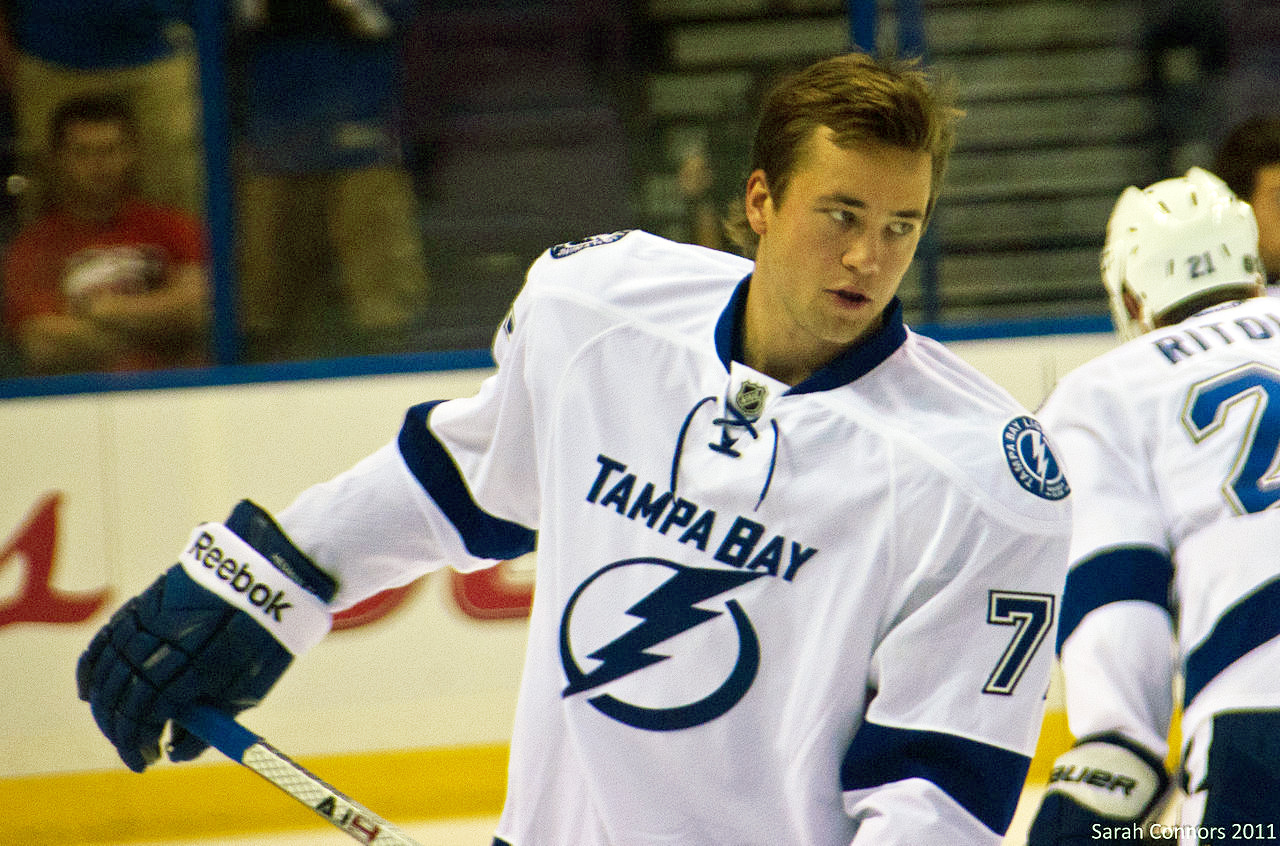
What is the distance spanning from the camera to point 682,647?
132 cm

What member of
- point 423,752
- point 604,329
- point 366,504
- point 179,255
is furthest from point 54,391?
point 604,329

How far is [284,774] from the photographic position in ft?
4.97

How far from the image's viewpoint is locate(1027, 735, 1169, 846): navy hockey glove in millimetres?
1815

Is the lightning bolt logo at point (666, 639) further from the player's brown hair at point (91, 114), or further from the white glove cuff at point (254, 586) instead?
the player's brown hair at point (91, 114)

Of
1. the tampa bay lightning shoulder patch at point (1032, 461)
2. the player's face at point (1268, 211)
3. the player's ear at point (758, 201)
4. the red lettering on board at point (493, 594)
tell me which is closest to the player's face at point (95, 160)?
the red lettering on board at point (493, 594)

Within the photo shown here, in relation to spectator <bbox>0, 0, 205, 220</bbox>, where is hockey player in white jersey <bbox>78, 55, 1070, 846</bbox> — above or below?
below

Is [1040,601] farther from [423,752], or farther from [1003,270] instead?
[1003,270]

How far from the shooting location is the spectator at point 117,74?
3535 millimetres

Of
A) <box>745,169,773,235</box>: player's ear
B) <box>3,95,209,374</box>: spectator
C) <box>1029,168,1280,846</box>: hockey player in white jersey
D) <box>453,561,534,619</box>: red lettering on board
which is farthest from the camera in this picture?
<box>3,95,209,374</box>: spectator

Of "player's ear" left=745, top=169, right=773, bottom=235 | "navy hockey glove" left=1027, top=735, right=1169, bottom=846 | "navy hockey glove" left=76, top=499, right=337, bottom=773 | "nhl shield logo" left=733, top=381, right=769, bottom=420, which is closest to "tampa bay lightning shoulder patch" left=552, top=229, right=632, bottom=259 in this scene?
"player's ear" left=745, top=169, right=773, bottom=235

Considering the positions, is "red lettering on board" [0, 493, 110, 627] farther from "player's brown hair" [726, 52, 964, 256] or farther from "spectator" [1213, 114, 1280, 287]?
"spectator" [1213, 114, 1280, 287]

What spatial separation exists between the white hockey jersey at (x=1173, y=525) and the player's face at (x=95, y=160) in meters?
2.53

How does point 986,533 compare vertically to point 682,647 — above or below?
above

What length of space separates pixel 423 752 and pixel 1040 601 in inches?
89.3
